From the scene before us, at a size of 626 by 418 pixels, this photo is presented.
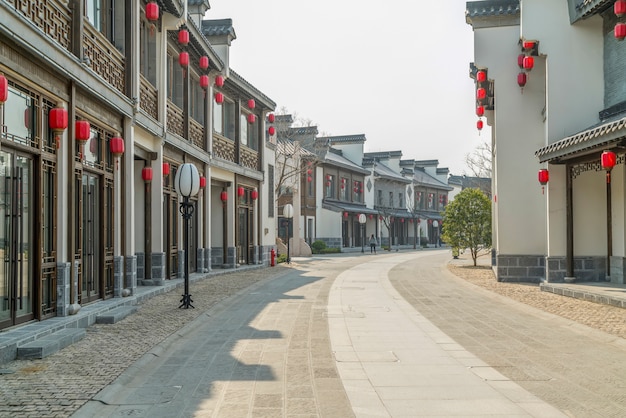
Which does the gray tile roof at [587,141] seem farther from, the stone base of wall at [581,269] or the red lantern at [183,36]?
the red lantern at [183,36]

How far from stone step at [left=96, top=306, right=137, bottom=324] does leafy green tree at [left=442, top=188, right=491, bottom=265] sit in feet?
52.5

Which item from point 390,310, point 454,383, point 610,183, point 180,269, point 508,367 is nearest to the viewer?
point 454,383

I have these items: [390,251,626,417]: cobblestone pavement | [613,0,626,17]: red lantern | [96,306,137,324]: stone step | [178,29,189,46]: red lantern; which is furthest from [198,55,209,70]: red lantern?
[613,0,626,17]: red lantern

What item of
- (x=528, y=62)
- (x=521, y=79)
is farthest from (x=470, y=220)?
(x=528, y=62)

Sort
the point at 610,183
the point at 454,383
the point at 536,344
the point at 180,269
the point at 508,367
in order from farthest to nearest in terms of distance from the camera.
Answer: the point at 180,269 < the point at 610,183 < the point at 536,344 < the point at 508,367 < the point at 454,383

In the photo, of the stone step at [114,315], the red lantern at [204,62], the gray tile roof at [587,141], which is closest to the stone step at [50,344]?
the stone step at [114,315]

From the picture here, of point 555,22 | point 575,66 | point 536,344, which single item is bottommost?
point 536,344

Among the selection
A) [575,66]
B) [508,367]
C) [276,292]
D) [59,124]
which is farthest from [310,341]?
[575,66]

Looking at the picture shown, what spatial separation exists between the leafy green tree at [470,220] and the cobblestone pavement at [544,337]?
838 centimetres

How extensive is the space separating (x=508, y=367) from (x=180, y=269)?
11170 mm

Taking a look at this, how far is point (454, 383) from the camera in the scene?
5871 mm

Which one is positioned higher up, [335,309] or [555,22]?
[555,22]

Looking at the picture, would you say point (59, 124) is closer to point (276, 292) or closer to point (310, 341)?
point (310, 341)

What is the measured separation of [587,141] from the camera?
12133 mm
